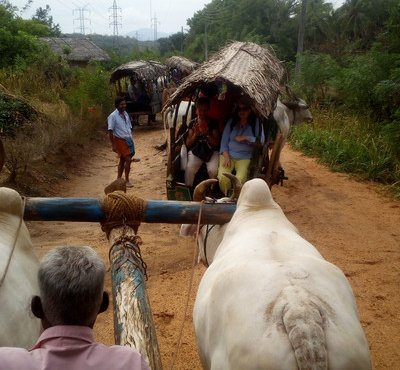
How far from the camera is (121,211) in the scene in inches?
126

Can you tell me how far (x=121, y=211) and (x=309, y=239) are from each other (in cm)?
357

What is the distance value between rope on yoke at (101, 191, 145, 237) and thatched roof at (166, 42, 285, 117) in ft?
7.55

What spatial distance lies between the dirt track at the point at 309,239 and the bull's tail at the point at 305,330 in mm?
2039

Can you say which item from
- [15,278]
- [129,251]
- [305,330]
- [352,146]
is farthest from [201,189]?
[352,146]

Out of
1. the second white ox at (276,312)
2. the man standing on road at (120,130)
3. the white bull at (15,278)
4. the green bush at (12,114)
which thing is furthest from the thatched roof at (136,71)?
the second white ox at (276,312)

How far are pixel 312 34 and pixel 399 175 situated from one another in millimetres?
25414

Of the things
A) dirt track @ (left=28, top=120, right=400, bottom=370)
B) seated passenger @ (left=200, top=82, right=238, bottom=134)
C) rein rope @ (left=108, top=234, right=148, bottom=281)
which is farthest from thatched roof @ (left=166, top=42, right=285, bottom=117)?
rein rope @ (left=108, top=234, right=148, bottom=281)

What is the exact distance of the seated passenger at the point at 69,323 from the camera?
134cm

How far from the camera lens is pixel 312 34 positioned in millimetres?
31359

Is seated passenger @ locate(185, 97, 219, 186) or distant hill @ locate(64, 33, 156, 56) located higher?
distant hill @ locate(64, 33, 156, 56)

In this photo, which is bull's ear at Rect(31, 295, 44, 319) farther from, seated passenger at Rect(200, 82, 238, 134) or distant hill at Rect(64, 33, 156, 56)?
distant hill at Rect(64, 33, 156, 56)

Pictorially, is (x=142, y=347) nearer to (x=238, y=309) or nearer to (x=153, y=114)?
(x=238, y=309)

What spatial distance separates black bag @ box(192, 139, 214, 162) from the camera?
5.92 metres

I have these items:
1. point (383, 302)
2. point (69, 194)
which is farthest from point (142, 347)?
point (69, 194)
